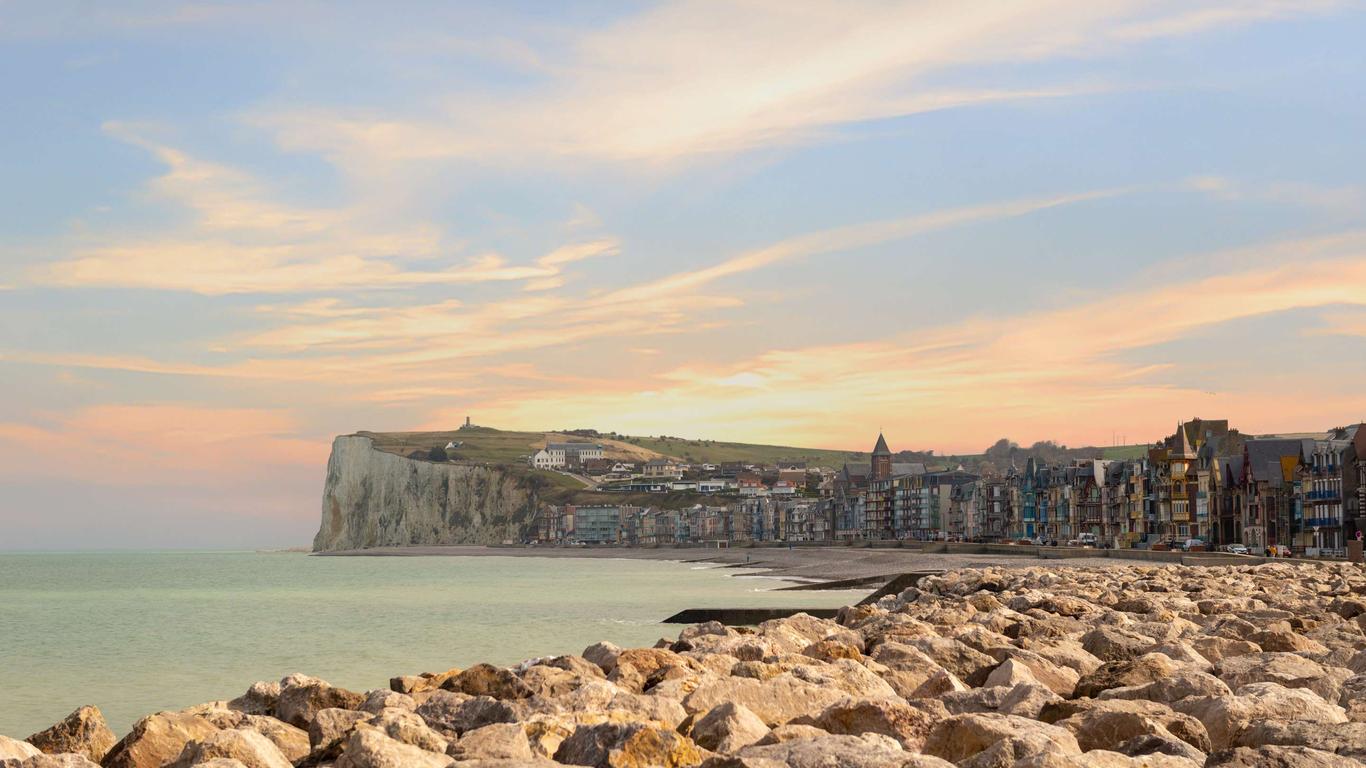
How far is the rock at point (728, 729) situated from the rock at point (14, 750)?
13.2ft

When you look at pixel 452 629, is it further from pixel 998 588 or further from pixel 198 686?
pixel 998 588

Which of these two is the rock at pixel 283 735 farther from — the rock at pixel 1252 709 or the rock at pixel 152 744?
the rock at pixel 1252 709

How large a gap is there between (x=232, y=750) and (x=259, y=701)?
414 centimetres

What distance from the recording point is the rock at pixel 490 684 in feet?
37.4

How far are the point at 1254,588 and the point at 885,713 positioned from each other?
21.3 metres

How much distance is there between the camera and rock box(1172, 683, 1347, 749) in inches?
335

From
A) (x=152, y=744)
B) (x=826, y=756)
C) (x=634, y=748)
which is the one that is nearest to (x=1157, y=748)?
(x=826, y=756)

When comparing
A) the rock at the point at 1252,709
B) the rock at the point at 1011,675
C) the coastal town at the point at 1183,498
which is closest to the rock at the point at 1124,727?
the rock at the point at 1252,709

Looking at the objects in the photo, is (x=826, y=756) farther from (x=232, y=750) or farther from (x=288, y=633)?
(x=288, y=633)

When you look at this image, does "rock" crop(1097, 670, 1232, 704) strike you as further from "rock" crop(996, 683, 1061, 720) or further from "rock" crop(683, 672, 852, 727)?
"rock" crop(683, 672, 852, 727)

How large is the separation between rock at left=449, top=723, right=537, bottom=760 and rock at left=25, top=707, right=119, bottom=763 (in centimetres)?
333

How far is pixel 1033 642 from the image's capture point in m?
13.8

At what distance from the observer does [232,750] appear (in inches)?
309

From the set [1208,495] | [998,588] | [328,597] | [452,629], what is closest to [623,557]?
[1208,495]
